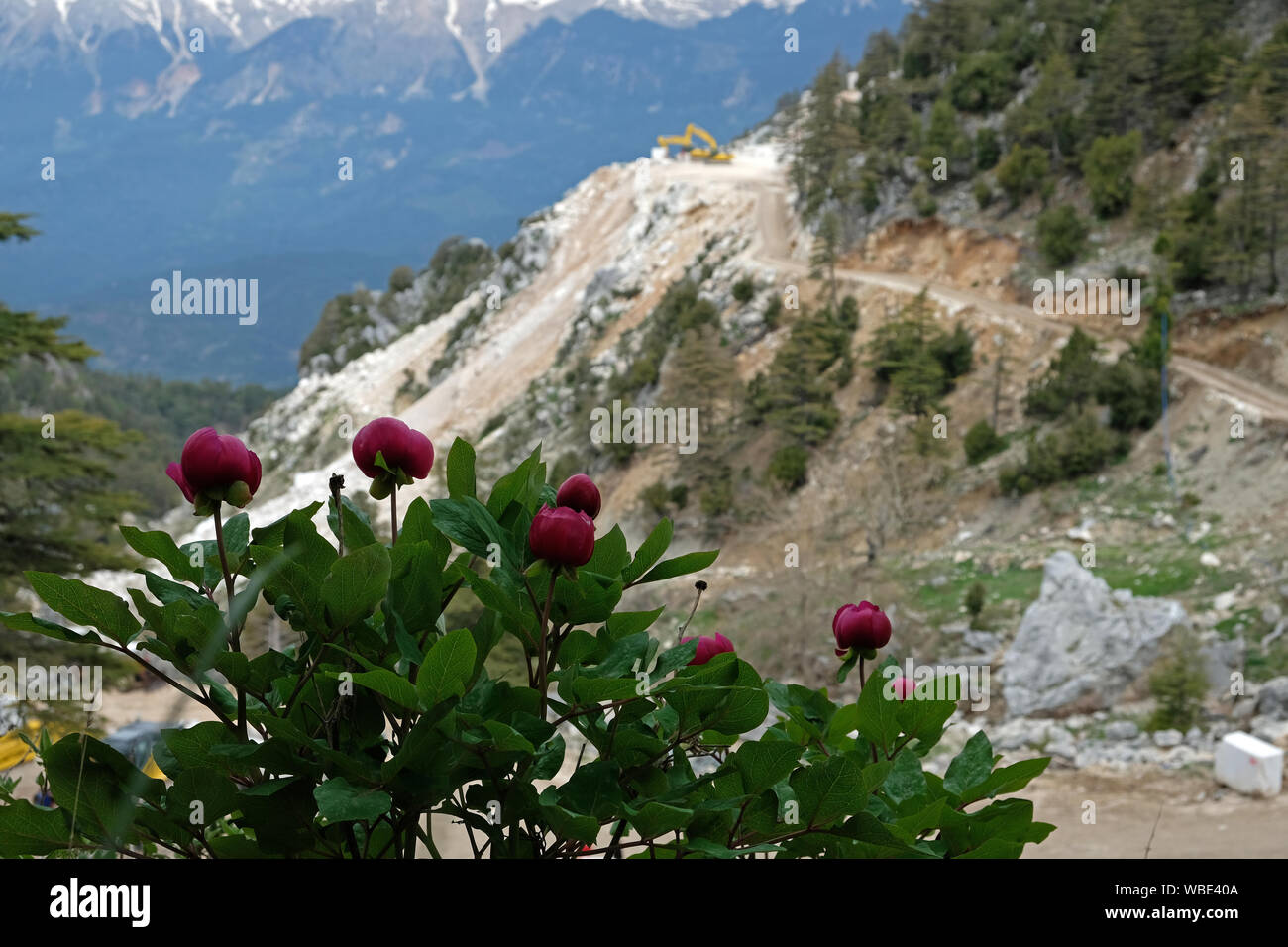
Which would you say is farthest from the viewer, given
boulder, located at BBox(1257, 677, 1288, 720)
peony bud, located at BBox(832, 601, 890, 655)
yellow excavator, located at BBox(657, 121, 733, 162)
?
yellow excavator, located at BBox(657, 121, 733, 162)

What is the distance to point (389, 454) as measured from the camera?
125 cm

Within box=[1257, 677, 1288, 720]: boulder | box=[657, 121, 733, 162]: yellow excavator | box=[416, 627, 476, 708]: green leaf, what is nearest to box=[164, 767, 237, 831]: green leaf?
box=[416, 627, 476, 708]: green leaf

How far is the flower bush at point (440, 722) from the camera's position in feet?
3.16

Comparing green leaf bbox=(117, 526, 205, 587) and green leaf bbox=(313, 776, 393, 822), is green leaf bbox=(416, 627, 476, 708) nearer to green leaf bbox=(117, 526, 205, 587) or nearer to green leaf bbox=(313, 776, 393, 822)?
green leaf bbox=(313, 776, 393, 822)

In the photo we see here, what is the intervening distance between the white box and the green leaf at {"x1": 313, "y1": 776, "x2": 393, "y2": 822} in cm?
876

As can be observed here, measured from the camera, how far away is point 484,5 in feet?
631

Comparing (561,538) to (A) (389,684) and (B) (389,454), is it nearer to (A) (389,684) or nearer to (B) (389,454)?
(A) (389,684)

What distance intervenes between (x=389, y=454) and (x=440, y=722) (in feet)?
1.34

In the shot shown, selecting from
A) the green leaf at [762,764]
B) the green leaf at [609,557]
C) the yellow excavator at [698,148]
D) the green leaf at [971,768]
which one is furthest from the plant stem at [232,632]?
the yellow excavator at [698,148]

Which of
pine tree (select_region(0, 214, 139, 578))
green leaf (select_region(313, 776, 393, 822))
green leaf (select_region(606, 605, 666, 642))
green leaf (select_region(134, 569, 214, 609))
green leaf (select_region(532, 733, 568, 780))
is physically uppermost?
green leaf (select_region(134, 569, 214, 609))

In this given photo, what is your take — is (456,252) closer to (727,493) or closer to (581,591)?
(727,493)

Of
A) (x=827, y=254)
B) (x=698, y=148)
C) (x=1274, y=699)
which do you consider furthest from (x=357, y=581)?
(x=698, y=148)

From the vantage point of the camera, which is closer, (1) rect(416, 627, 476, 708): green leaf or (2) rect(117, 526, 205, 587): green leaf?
(1) rect(416, 627, 476, 708): green leaf

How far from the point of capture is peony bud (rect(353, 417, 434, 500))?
1.25 meters
